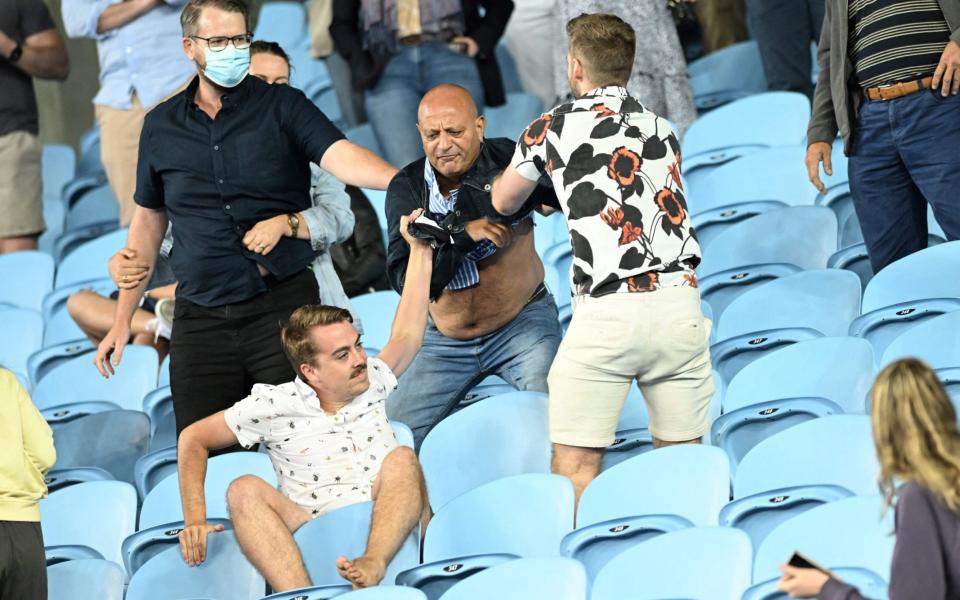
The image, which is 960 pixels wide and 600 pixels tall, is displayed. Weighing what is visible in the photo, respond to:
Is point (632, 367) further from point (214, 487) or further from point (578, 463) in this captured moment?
point (214, 487)

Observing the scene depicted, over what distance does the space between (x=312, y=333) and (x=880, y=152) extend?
1878 millimetres

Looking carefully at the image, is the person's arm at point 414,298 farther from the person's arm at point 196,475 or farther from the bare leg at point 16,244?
the bare leg at point 16,244

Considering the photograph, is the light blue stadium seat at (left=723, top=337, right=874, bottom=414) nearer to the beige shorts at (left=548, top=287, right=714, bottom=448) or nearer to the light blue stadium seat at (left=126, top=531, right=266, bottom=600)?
the beige shorts at (left=548, top=287, right=714, bottom=448)

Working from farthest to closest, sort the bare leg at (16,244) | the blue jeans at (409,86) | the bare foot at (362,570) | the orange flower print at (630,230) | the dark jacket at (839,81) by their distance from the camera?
the bare leg at (16,244), the blue jeans at (409,86), the dark jacket at (839,81), the orange flower print at (630,230), the bare foot at (362,570)

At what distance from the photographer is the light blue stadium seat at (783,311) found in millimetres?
4906

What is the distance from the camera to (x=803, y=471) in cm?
393

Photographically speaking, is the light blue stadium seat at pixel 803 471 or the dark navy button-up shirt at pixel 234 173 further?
the dark navy button-up shirt at pixel 234 173

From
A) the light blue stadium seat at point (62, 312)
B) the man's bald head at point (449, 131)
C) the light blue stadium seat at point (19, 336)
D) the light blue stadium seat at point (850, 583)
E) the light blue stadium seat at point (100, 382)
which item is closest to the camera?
the light blue stadium seat at point (850, 583)

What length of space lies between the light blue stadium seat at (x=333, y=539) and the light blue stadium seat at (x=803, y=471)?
0.91m

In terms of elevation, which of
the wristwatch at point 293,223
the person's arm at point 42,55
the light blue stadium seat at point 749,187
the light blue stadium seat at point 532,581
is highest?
the person's arm at point 42,55

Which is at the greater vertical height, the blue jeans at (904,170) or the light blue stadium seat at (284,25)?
the light blue stadium seat at (284,25)

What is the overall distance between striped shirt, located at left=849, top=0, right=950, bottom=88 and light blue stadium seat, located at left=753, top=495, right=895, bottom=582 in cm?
187

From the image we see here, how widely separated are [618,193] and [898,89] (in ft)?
4.02

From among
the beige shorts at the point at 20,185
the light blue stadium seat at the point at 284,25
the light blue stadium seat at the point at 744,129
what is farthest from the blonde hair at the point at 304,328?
the light blue stadium seat at the point at 284,25
